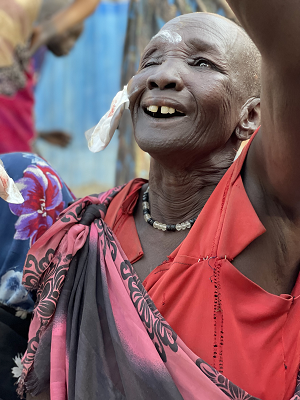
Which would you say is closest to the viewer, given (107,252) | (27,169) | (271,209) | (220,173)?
(271,209)

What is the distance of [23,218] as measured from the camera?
1899mm

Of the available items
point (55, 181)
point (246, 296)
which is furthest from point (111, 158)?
point (246, 296)

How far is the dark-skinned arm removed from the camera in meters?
1.00

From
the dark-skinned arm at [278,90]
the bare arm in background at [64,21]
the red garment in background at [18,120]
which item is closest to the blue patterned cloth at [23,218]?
the dark-skinned arm at [278,90]

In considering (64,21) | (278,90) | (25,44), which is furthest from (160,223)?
(64,21)

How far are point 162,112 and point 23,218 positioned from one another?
2.34 ft

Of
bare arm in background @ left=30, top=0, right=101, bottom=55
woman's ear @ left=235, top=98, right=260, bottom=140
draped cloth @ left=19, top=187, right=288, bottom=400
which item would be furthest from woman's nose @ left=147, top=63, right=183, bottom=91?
bare arm in background @ left=30, top=0, right=101, bottom=55

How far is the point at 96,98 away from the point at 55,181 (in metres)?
3.37

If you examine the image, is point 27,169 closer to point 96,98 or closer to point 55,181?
point 55,181

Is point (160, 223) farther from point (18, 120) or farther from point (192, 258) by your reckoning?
point (18, 120)

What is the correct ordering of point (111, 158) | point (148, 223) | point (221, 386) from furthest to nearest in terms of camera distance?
point (111, 158), point (148, 223), point (221, 386)

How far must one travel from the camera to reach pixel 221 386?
1.30 metres

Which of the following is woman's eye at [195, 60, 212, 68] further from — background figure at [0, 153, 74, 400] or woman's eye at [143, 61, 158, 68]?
background figure at [0, 153, 74, 400]

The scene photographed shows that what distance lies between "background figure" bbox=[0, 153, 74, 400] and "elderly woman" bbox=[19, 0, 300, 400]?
24 cm
